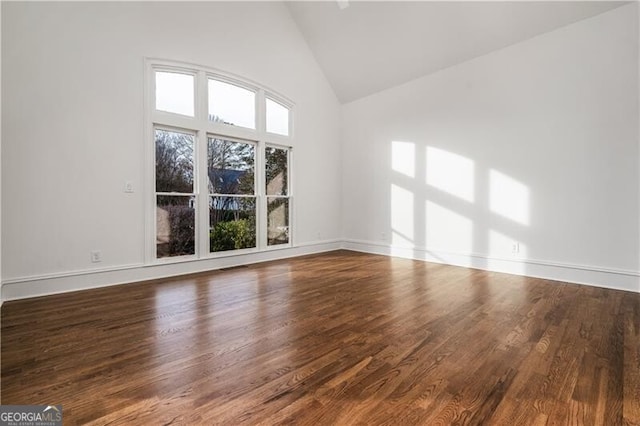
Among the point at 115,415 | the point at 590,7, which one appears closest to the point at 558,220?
the point at 590,7

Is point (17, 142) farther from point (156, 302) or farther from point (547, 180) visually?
point (547, 180)

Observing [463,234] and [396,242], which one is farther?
[396,242]

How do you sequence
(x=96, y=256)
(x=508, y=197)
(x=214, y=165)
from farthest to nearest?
(x=214, y=165), (x=508, y=197), (x=96, y=256)

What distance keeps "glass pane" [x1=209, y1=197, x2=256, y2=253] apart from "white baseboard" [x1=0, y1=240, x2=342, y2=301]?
199 millimetres

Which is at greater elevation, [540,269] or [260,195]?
[260,195]

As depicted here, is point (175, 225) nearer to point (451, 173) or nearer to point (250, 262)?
point (250, 262)

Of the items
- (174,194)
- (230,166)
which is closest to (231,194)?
(230,166)

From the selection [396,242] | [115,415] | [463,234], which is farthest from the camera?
[396,242]

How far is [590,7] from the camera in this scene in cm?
358

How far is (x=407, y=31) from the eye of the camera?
473 cm

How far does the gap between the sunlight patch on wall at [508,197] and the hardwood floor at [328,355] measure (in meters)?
1.09

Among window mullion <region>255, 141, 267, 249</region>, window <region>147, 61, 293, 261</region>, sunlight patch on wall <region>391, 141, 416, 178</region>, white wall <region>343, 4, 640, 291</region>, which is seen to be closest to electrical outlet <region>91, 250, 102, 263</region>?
window <region>147, 61, 293, 261</region>

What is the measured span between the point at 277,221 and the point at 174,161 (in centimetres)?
197

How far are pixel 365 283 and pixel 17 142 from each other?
3.93 m
